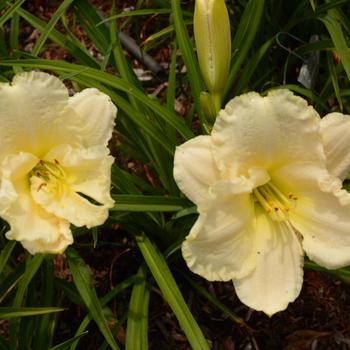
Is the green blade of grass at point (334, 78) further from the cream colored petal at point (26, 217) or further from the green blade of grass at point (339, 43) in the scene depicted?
the cream colored petal at point (26, 217)

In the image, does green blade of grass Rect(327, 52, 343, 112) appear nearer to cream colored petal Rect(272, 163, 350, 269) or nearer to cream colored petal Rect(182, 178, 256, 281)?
cream colored petal Rect(272, 163, 350, 269)

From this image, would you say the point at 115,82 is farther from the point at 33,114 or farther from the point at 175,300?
the point at 175,300

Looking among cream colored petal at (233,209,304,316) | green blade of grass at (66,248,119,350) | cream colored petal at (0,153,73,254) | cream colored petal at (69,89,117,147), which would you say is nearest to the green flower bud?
cream colored petal at (69,89,117,147)

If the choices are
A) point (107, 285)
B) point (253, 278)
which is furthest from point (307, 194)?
point (107, 285)

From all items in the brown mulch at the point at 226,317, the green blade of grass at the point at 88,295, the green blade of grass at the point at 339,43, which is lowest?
the brown mulch at the point at 226,317

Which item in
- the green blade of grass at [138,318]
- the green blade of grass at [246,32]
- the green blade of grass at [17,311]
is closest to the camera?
the green blade of grass at [17,311]

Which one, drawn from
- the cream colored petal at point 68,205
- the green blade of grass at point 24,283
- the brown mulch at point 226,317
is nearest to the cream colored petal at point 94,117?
the cream colored petal at point 68,205
